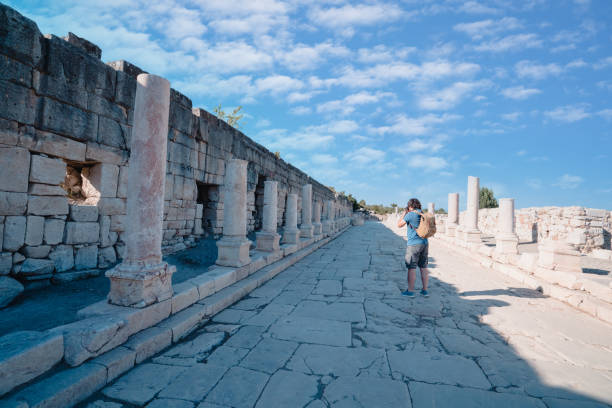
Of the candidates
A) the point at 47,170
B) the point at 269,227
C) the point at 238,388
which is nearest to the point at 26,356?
the point at 238,388

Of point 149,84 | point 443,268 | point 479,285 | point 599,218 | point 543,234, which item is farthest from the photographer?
point 543,234

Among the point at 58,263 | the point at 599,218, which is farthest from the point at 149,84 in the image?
the point at 599,218

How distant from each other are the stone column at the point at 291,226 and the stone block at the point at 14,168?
634 centimetres

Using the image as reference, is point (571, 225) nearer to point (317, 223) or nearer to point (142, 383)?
point (317, 223)

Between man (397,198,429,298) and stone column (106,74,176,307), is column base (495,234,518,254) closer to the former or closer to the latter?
man (397,198,429,298)

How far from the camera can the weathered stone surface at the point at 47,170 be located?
14.4 feet

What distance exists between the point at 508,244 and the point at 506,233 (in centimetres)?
37

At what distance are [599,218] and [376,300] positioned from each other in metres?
12.8

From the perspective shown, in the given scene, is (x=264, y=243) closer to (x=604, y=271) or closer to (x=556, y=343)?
(x=556, y=343)

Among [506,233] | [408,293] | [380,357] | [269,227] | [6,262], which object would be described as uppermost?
[506,233]

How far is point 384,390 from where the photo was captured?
8.16 ft

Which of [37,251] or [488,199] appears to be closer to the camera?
[37,251]

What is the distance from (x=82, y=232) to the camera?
5105 mm

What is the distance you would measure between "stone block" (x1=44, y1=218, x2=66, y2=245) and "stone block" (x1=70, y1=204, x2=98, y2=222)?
0.72ft
